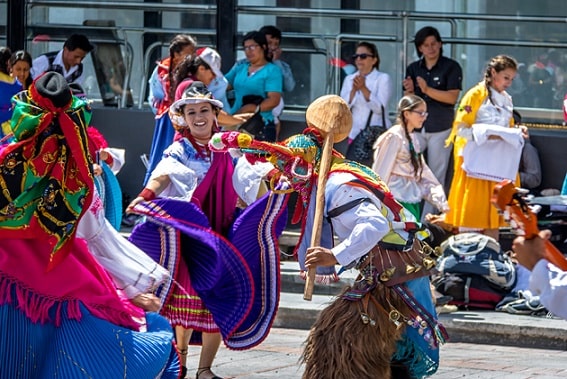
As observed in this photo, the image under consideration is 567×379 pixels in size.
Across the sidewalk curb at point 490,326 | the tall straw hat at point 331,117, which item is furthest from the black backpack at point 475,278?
the tall straw hat at point 331,117

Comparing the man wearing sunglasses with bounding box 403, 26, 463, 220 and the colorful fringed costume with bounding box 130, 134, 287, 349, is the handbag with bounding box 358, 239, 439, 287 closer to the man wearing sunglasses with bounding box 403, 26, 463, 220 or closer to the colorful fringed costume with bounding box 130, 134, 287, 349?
the colorful fringed costume with bounding box 130, 134, 287, 349

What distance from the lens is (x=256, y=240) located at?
7.50 meters

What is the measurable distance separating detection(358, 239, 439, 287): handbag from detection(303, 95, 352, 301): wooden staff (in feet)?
1.08

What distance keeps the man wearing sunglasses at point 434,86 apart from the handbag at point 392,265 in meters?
5.35

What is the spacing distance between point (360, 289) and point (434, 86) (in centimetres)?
560

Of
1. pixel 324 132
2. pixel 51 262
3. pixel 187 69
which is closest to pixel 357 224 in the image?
pixel 324 132

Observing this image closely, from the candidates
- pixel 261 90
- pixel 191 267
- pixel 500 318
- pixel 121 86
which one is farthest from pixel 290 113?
pixel 191 267

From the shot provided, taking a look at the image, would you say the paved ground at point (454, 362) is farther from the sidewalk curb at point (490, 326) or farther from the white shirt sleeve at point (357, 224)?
the white shirt sleeve at point (357, 224)

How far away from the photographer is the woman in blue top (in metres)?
11.7

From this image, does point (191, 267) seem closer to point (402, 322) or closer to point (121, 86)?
point (402, 322)

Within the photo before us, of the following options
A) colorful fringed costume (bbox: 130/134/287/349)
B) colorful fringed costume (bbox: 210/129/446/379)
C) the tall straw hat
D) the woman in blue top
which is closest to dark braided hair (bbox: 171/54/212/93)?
the woman in blue top

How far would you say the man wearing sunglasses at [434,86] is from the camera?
11.4 metres

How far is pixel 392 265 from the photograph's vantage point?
20.1 feet

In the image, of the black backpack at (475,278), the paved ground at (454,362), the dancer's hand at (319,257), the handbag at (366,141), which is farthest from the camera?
the handbag at (366,141)
